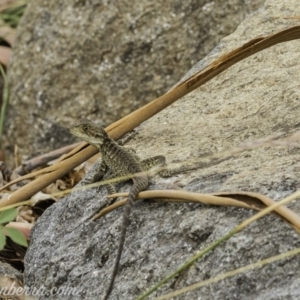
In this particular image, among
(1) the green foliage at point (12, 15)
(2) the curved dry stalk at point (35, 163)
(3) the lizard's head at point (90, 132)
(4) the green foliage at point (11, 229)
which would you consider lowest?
(4) the green foliage at point (11, 229)

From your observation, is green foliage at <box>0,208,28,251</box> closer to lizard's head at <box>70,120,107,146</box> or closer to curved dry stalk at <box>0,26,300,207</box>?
curved dry stalk at <box>0,26,300,207</box>

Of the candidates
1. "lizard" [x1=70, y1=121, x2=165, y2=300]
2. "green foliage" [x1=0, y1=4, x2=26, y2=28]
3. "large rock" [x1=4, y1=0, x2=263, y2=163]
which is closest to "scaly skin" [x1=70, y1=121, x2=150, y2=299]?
"lizard" [x1=70, y1=121, x2=165, y2=300]

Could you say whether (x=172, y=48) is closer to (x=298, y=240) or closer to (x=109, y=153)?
(x=109, y=153)

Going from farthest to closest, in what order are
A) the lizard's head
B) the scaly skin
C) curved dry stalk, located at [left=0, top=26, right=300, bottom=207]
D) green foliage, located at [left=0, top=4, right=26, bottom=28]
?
green foliage, located at [left=0, top=4, right=26, bottom=28], the lizard's head, curved dry stalk, located at [left=0, top=26, right=300, bottom=207], the scaly skin

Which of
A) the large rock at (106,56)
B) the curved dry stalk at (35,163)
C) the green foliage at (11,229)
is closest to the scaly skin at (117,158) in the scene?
the green foliage at (11,229)

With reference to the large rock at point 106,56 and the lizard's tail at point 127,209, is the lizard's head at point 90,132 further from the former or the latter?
the large rock at point 106,56

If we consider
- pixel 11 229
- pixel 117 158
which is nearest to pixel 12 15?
pixel 117 158
